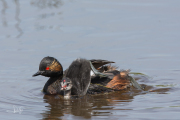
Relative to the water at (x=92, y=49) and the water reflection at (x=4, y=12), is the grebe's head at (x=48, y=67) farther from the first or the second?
the water reflection at (x=4, y=12)

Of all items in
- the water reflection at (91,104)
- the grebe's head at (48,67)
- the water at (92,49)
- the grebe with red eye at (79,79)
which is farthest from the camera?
the grebe's head at (48,67)

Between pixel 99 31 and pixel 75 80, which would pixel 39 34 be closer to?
pixel 99 31

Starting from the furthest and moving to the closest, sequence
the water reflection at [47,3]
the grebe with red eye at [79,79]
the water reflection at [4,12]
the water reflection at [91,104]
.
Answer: the water reflection at [47,3] < the water reflection at [4,12] < the grebe with red eye at [79,79] < the water reflection at [91,104]

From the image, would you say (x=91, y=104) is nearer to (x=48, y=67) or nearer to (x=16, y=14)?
(x=48, y=67)

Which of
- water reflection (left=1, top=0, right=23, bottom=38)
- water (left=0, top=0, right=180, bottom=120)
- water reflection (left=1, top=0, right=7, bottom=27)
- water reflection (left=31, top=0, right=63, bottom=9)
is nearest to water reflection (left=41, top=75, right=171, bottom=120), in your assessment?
water (left=0, top=0, right=180, bottom=120)

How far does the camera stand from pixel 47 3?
13.5 metres

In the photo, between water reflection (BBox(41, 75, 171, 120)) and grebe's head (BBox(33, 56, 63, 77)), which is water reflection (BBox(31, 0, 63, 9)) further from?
water reflection (BBox(41, 75, 171, 120))

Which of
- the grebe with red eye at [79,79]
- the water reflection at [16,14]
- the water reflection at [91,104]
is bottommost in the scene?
the water reflection at [91,104]

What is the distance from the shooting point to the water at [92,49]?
23.1 feet

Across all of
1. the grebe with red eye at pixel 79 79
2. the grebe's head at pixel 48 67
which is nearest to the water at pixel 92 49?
the grebe with red eye at pixel 79 79

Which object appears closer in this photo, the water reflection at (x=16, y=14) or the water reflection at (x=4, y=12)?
the water reflection at (x=16, y=14)

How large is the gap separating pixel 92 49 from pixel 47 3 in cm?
406

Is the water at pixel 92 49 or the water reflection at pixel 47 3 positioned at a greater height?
the water reflection at pixel 47 3

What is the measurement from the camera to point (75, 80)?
8062 mm
